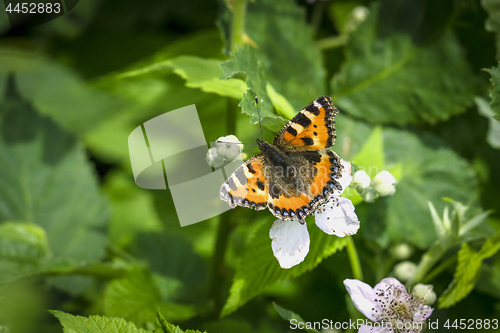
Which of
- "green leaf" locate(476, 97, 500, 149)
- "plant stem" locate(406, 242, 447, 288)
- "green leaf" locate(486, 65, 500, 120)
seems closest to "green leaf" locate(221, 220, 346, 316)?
"plant stem" locate(406, 242, 447, 288)

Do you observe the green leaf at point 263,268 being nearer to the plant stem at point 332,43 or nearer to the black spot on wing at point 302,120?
the black spot on wing at point 302,120

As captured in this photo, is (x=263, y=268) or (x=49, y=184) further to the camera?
(x=49, y=184)

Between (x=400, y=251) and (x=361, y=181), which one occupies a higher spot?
(x=361, y=181)

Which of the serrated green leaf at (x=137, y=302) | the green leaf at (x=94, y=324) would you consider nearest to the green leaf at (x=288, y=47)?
the serrated green leaf at (x=137, y=302)

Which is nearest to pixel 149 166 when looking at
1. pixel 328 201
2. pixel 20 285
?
pixel 328 201

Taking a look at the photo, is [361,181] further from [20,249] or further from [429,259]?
[20,249]

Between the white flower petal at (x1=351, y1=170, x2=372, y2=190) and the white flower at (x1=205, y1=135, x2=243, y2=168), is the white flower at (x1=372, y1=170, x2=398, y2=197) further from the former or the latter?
the white flower at (x1=205, y1=135, x2=243, y2=168)

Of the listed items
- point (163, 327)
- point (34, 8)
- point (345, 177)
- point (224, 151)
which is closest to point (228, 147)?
point (224, 151)
